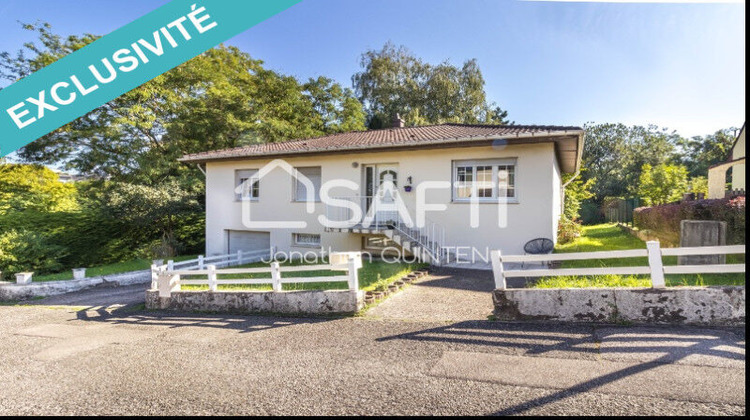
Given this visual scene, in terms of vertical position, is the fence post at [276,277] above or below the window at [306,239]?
below

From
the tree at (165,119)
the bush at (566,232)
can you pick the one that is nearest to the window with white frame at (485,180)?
the bush at (566,232)

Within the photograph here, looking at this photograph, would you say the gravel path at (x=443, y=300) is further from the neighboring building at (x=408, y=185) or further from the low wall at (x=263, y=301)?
the neighboring building at (x=408, y=185)

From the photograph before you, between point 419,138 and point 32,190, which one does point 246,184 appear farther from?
point 32,190

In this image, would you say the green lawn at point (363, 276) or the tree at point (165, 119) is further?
the tree at point (165, 119)

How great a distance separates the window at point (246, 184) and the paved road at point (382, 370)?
28.2 feet

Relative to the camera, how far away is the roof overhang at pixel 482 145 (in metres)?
9.51

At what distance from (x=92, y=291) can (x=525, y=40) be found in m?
13.8

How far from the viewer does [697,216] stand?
828 cm

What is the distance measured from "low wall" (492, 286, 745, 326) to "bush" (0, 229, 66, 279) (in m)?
14.5

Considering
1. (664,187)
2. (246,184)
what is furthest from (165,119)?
(664,187)

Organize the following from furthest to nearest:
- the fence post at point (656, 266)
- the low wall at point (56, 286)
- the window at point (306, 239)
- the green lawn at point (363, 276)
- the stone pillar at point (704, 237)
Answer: the window at point (306, 239)
the low wall at point (56, 286)
the green lawn at point (363, 276)
the stone pillar at point (704, 237)
the fence post at point (656, 266)

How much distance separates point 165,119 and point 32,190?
6.60 meters

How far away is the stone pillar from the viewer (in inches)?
258

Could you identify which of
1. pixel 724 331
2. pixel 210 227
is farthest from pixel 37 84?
pixel 724 331
